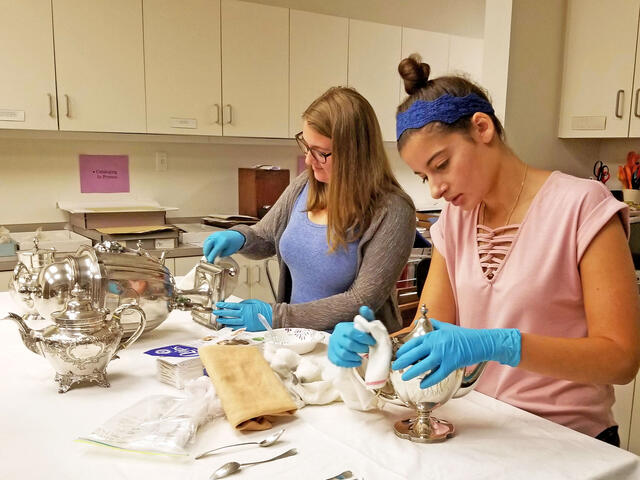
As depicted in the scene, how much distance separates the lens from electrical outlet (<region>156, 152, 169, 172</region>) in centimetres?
317

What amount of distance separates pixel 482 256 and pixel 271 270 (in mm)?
1966

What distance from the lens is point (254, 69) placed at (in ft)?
9.91

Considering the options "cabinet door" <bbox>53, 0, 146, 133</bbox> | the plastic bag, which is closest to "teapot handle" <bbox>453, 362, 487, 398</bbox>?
the plastic bag

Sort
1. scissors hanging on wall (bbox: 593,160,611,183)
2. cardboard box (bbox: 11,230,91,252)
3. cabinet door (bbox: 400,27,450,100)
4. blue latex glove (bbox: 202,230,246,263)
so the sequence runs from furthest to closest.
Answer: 1. cabinet door (bbox: 400,27,450,100)
2. scissors hanging on wall (bbox: 593,160,611,183)
3. cardboard box (bbox: 11,230,91,252)
4. blue latex glove (bbox: 202,230,246,263)

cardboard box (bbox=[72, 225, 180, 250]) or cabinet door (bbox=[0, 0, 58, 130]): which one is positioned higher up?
cabinet door (bbox=[0, 0, 58, 130])

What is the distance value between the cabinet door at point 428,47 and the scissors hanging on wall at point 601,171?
103 cm

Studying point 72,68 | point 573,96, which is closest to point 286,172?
point 72,68

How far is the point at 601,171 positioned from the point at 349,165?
2.09 m

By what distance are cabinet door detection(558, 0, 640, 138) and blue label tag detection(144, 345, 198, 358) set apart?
2317 mm

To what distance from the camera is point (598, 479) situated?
81 cm

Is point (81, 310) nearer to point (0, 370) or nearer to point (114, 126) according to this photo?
point (0, 370)

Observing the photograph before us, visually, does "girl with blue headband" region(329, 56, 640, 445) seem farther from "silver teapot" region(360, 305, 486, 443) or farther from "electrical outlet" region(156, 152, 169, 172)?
"electrical outlet" region(156, 152, 169, 172)

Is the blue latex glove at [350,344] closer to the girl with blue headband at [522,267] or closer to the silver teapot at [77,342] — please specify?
the girl with blue headband at [522,267]

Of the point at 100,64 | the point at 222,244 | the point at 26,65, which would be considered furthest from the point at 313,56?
the point at 222,244
